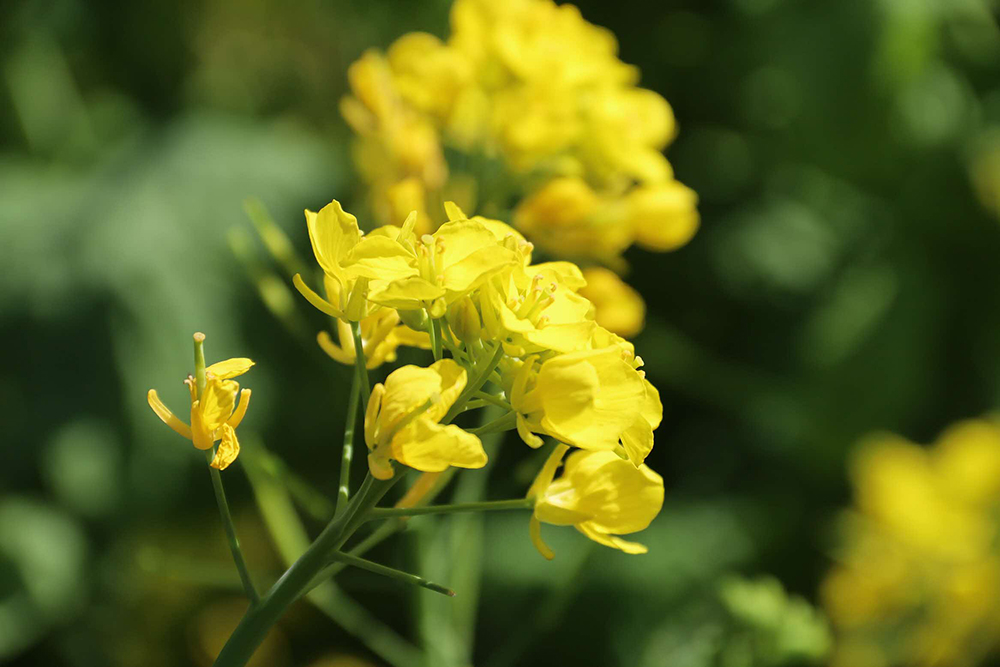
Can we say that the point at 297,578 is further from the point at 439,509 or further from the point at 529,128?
the point at 529,128

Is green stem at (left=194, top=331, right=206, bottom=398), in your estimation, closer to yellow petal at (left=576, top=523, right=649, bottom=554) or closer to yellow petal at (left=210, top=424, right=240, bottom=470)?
yellow petal at (left=210, top=424, right=240, bottom=470)

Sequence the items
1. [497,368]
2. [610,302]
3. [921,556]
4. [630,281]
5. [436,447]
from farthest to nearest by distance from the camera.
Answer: [630,281] < [921,556] < [610,302] < [497,368] < [436,447]

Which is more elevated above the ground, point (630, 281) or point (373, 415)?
point (373, 415)

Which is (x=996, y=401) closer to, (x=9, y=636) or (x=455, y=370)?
(x=455, y=370)

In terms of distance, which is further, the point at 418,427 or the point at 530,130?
the point at 530,130

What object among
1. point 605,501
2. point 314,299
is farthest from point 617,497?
point 314,299

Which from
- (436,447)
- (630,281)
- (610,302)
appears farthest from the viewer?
(630,281)

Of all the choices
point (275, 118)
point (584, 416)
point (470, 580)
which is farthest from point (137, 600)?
point (584, 416)

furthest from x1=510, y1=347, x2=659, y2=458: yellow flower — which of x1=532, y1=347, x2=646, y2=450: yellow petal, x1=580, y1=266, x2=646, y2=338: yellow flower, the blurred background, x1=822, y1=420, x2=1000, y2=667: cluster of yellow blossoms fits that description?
x1=822, y1=420, x2=1000, y2=667: cluster of yellow blossoms
